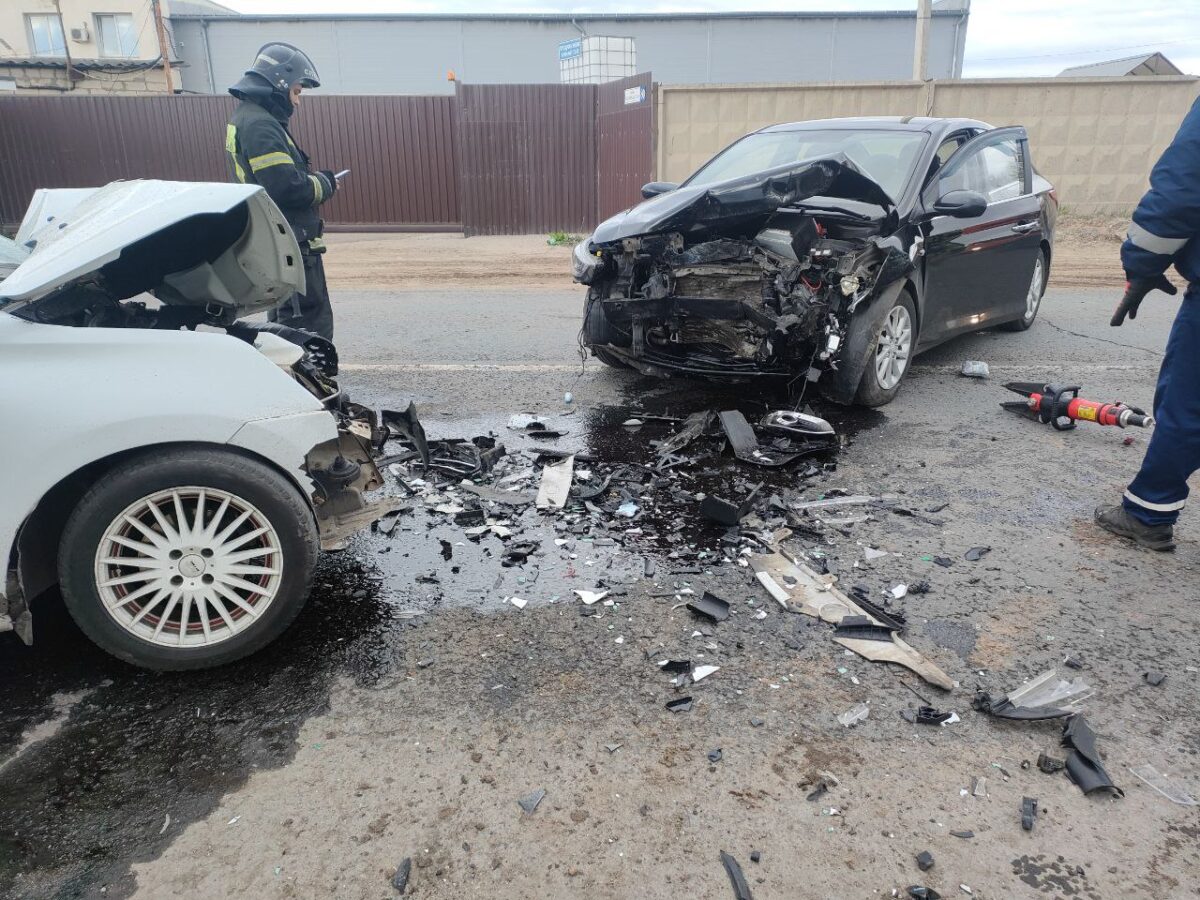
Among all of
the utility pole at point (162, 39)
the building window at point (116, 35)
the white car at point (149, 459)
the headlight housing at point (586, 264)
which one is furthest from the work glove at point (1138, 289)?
the building window at point (116, 35)

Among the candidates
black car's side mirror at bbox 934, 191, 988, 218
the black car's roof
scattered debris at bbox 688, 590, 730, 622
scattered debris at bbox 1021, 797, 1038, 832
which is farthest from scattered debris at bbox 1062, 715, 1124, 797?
the black car's roof

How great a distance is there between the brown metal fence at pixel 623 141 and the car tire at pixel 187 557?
13121 mm

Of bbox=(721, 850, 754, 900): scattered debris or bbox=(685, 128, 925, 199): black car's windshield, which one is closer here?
bbox=(721, 850, 754, 900): scattered debris

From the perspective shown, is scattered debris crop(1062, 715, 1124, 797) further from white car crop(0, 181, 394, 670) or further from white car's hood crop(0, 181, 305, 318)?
white car's hood crop(0, 181, 305, 318)

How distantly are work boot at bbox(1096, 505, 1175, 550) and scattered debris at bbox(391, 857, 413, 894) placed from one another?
3430 mm

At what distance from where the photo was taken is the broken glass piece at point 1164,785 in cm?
233

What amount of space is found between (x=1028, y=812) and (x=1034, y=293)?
6705 millimetres

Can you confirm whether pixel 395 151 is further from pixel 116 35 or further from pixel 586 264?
pixel 116 35

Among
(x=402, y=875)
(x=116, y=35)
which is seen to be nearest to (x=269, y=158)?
(x=402, y=875)

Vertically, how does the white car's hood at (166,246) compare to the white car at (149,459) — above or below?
above

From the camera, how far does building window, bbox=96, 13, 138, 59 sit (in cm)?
3170

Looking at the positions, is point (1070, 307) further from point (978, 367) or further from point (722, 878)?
point (722, 878)

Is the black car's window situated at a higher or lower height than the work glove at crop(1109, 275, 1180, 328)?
higher

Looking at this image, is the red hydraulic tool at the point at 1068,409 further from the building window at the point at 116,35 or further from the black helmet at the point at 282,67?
the building window at the point at 116,35
